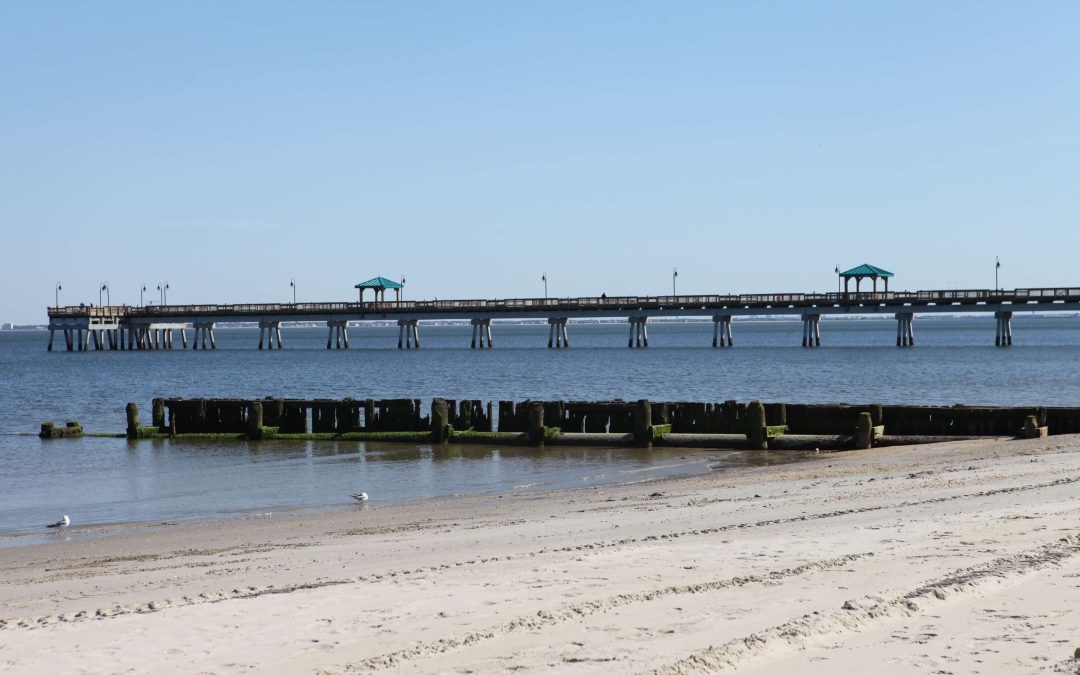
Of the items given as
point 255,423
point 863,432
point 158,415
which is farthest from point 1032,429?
point 158,415

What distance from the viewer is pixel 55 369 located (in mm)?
100875

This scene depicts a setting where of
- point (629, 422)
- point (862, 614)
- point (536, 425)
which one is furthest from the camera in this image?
point (536, 425)

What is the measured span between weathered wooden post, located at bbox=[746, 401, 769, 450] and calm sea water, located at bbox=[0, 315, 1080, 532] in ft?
4.08

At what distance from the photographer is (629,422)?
31594 mm

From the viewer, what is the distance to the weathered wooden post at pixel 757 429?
29797 millimetres

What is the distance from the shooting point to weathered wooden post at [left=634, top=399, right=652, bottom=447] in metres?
30.8

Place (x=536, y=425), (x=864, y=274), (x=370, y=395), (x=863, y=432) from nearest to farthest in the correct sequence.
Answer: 1. (x=863, y=432)
2. (x=536, y=425)
3. (x=370, y=395)
4. (x=864, y=274)

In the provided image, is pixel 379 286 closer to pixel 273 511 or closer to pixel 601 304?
pixel 601 304

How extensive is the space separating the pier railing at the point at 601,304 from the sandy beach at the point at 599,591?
10300 cm

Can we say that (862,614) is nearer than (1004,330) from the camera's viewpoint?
Yes

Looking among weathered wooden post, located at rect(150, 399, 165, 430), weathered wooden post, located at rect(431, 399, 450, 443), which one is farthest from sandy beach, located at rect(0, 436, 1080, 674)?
weathered wooden post, located at rect(150, 399, 165, 430)

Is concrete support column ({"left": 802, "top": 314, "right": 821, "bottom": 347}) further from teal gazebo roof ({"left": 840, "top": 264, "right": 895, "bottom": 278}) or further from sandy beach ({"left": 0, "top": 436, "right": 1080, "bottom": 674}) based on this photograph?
sandy beach ({"left": 0, "top": 436, "right": 1080, "bottom": 674})

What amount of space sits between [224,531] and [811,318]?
112970 mm

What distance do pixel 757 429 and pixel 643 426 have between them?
280cm
